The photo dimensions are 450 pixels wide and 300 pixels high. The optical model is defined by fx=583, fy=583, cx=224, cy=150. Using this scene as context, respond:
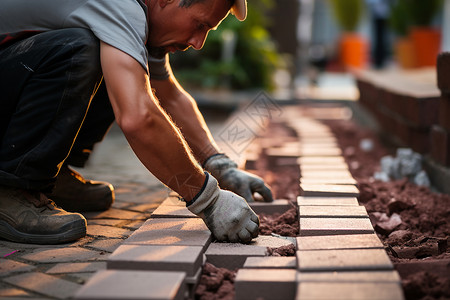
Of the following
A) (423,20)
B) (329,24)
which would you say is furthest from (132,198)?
(329,24)

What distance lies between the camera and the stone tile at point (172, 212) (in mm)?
2514

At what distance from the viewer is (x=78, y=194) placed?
2.93 m

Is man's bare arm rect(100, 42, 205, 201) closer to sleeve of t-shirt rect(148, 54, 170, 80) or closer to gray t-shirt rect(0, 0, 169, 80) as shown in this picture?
gray t-shirt rect(0, 0, 169, 80)

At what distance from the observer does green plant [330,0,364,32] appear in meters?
18.1

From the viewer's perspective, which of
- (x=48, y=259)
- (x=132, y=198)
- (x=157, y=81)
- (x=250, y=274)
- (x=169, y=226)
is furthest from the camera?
(x=132, y=198)

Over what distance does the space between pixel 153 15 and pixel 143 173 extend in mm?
1773

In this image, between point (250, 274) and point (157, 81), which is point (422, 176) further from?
point (250, 274)

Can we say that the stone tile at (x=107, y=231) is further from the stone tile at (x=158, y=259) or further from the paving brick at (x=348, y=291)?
the paving brick at (x=348, y=291)

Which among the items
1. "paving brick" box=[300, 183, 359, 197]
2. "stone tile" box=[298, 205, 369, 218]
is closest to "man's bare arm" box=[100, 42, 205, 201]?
"stone tile" box=[298, 205, 369, 218]

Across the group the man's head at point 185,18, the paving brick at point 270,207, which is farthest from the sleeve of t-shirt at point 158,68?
the paving brick at point 270,207

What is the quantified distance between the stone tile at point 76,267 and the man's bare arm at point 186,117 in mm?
987

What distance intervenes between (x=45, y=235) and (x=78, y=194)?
0.53m

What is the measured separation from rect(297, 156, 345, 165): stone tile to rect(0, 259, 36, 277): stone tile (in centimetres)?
186

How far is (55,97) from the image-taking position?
7.89 feet
